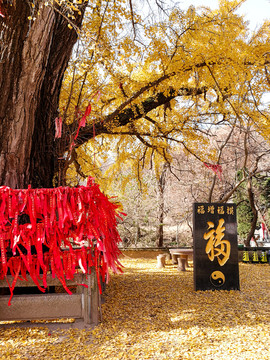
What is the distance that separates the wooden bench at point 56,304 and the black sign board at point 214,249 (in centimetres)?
272

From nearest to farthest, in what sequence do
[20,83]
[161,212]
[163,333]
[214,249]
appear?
[163,333] < [20,83] < [214,249] < [161,212]

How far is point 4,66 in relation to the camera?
4184mm

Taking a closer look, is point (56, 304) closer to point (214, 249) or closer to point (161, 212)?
point (214, 249)

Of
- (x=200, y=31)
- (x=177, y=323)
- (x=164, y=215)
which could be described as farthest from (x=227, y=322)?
(x=164, y=215)

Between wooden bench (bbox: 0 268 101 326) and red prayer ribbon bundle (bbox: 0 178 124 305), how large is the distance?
101 millimetres

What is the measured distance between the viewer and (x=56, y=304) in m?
3.33

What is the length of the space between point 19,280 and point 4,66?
2.87m

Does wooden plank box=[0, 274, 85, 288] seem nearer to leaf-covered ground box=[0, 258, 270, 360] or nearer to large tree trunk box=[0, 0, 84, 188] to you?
leaf-covered ground box=[0, 258, 270, 360]

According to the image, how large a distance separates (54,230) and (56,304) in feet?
2.68

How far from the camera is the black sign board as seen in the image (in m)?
5.59

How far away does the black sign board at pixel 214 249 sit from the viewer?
5.59m

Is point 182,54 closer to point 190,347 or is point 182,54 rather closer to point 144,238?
point 190,347

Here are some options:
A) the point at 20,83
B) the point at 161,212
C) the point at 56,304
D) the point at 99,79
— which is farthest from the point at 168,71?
the point at 161,212

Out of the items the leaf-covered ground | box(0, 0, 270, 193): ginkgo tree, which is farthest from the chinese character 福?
box(0, 0, 270, 193): ginkgo tree
